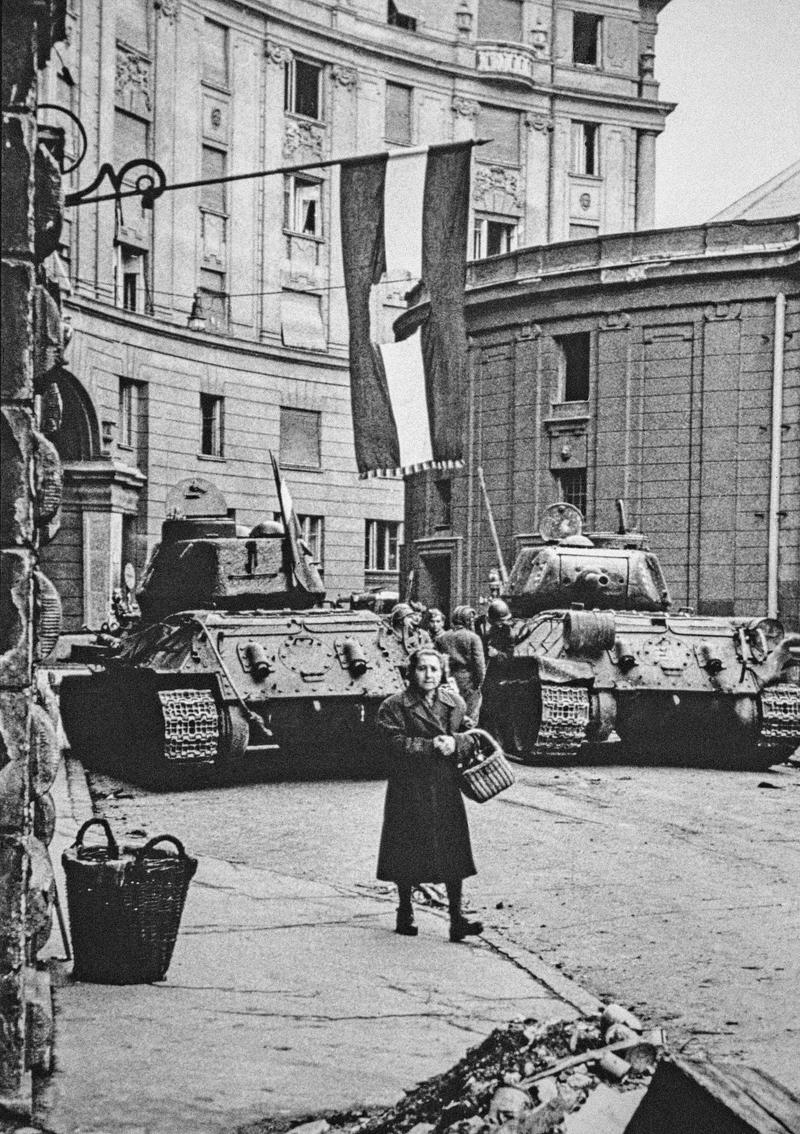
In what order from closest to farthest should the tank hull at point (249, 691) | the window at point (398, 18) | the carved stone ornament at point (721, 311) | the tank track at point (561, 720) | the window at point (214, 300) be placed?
the tank hull at point (249, 691) < the tank track at point (561, 720) < the carved stone ornament at point (721, 311) < the window at point (214, 300) < the window at point (398, 18)

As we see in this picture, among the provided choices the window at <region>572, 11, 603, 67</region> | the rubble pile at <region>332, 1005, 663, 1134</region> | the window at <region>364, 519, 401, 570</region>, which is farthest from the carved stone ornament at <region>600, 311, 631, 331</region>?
the rubble pile at <region>332, 1005, 663, 1134</region>

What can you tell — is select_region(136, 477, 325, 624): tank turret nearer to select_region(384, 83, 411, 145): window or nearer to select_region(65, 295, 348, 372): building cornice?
select_region(65, 295, 348, 372): building cornice

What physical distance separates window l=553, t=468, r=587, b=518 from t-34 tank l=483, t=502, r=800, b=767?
46.1ft

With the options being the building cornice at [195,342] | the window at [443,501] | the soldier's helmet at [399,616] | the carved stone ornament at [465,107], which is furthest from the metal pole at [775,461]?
the carved stone ornament at [465,107]

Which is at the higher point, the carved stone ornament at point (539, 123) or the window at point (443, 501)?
the carved stone ornament at point (539, 123)

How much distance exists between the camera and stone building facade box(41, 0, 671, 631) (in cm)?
2928

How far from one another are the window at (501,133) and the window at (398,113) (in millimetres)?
2320

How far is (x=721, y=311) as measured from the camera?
90.3 feet

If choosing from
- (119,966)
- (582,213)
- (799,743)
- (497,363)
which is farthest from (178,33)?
(119,966)

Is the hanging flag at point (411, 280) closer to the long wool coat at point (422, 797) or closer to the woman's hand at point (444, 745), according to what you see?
the long wool coat at point (422, 797)

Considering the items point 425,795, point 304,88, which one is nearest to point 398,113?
point 304,88

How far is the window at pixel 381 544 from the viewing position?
38.3m

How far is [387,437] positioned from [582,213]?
109ft

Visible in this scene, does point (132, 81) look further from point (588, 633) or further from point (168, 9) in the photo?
point (588, 633)
